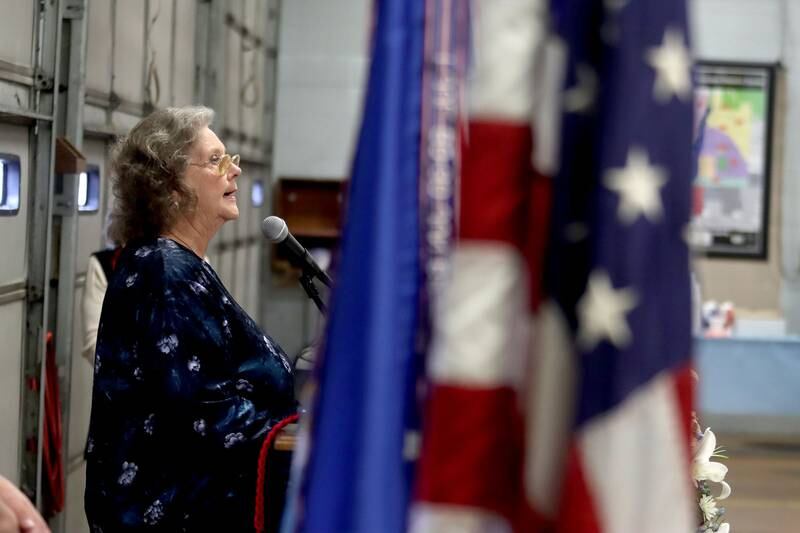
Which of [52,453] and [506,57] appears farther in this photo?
[52,453]

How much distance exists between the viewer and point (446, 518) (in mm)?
1136

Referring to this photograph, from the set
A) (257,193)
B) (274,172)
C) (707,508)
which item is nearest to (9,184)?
(707,508)

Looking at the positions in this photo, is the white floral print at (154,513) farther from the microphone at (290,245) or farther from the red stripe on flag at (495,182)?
the red stripe on flag at (495,182)

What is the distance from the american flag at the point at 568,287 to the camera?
1.10 metres

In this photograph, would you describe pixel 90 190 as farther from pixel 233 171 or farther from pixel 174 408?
pixel 174 408

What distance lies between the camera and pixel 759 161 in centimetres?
1047

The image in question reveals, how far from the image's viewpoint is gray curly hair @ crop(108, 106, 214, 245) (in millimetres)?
2469

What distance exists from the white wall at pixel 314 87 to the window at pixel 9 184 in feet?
22.6

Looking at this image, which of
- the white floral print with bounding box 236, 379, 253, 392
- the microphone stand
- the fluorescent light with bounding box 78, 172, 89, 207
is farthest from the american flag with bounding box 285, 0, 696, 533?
the fluorescent light with bounding box 78, 172, 89, 207

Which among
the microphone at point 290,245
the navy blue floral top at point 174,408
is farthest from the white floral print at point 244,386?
the microphone at point 290,245

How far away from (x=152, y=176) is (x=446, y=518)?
59.9 inches

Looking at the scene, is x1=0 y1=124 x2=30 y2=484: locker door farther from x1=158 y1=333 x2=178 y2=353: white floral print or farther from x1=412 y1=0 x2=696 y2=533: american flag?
x1=412 y1=0 x2=696 y2=533: american flag

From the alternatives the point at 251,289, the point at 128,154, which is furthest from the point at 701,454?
the point at 251,289

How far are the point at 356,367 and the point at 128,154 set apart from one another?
1.52 metres
